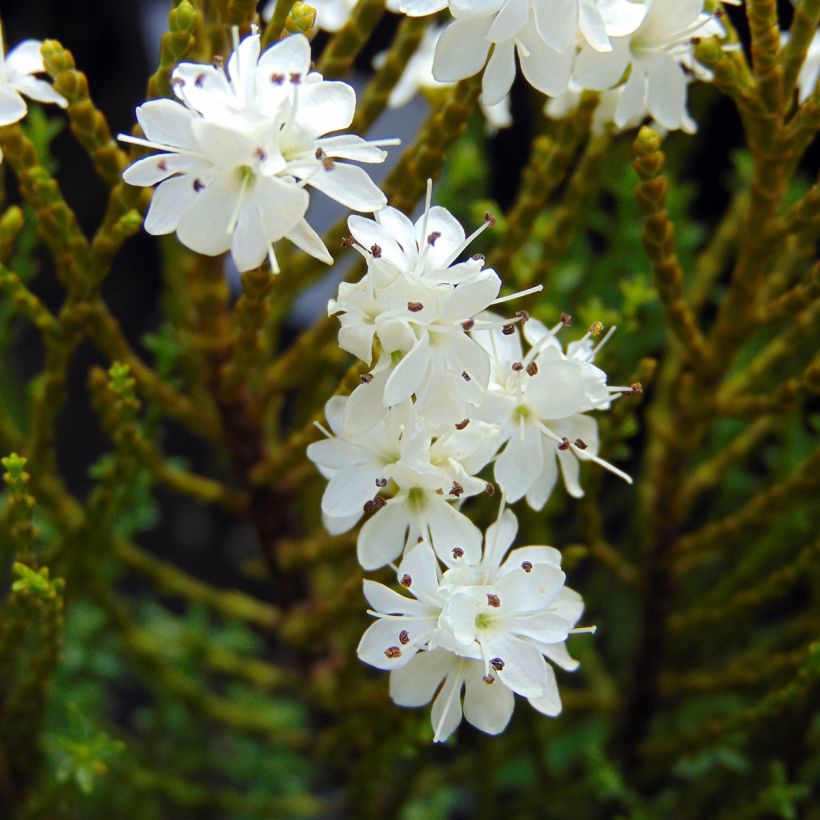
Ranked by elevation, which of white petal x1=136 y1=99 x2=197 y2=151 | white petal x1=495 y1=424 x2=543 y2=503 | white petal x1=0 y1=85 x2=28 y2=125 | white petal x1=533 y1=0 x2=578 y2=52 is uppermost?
white petal x1=533 y1=0 x2=578 y2=52

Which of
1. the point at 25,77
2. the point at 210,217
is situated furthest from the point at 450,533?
the point at 25,77

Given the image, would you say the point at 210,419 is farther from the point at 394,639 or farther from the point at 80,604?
the point at 80,604

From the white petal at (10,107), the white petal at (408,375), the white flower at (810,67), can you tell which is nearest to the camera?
the white petal at (408,375)

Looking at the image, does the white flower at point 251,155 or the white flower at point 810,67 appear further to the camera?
the white flower at point 810,67

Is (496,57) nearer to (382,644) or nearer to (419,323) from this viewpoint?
(419,323)

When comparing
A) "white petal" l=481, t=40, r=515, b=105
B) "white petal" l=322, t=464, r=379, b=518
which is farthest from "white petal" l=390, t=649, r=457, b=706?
"white petal" l=481, t=40, r=515, b=105

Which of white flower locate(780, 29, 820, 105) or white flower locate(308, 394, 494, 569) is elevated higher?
white flower locate(780, 29, 820, 105)

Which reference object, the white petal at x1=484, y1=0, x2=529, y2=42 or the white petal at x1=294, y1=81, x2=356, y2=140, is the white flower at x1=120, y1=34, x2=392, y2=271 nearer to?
the white petal at x1=294, y1=81, x2=356, y2=140

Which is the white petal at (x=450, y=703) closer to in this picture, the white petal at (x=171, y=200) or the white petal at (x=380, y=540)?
the white petal at (x=380, y=540)

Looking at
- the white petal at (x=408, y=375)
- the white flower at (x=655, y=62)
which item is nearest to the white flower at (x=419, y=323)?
the white petal at (x=408, y=375)
